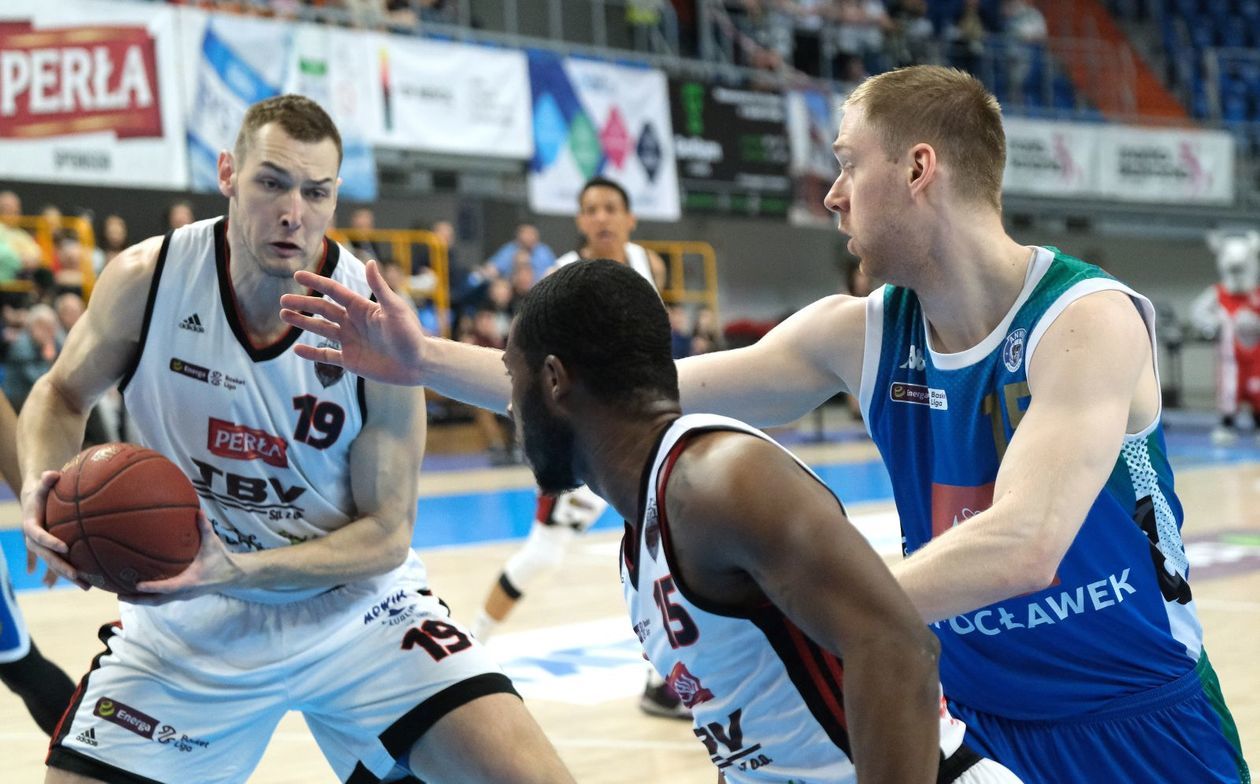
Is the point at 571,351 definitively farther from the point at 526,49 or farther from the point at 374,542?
the point at 526,49

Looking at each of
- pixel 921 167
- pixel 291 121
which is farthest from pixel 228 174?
pixel 921 167

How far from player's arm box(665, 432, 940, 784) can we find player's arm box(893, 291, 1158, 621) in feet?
1.57

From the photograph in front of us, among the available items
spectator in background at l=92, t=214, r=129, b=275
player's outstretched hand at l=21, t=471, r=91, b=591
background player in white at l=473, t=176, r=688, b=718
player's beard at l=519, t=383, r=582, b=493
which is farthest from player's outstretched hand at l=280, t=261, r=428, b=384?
spectator in background at l=92, t=214, r=129, b=275

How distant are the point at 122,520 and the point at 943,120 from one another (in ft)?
6.25

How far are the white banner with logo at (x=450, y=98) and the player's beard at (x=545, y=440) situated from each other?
1301 centimetres

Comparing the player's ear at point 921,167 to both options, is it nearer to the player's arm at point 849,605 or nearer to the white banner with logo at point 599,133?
the player's arm at point 849,605

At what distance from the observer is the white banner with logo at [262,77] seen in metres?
13.2

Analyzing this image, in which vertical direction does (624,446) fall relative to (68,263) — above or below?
below

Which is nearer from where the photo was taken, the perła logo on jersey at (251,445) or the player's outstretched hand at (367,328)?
the player's outstretched hand at (367,328)

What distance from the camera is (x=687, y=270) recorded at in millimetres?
21125

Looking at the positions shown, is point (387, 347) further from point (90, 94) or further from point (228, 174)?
point (90, 94)

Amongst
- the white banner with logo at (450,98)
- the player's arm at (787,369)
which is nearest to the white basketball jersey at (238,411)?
the player's arm at (787,369)

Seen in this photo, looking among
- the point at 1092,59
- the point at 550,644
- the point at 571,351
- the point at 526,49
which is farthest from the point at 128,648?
the point at 1092,59

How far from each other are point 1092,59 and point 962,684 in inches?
907
